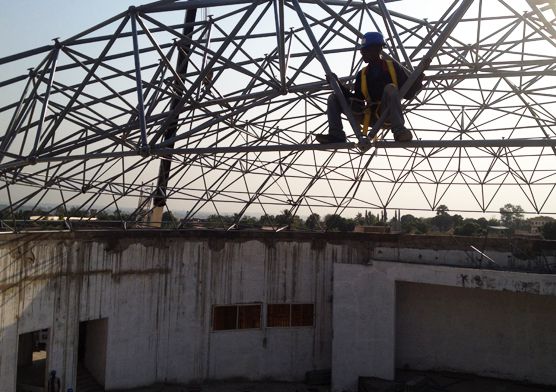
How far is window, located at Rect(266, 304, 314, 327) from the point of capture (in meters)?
22.6

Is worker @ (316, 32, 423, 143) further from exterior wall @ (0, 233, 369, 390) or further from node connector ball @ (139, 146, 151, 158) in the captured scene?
exterior wall @ (0, 233, 369, 390)

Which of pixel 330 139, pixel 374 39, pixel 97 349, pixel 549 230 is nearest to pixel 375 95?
pixel 374 39

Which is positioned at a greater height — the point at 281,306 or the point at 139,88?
the point at 139,88

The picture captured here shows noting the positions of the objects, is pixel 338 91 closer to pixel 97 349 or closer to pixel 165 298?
pixel 165 298

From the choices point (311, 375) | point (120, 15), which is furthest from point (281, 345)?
point (120, 15)

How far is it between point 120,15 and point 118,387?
14.9 metres

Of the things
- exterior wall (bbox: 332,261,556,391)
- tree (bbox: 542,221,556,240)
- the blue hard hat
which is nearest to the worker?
the blue hard hat

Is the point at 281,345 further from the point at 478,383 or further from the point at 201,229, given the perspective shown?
the point at 478,383

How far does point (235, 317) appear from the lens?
2206 cm

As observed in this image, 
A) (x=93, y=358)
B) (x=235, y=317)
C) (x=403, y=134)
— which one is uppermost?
(x=403, y=134)

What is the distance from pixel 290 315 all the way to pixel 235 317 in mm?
2633

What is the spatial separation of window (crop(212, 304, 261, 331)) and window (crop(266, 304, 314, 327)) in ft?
2.01

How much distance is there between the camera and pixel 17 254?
658 inches

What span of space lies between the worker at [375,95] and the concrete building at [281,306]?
12233 mm
